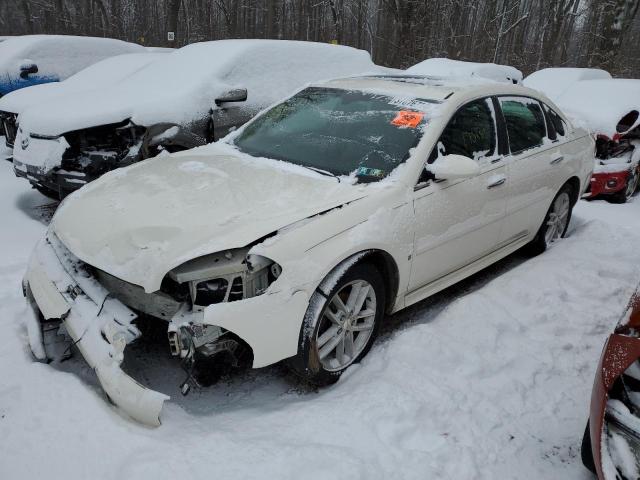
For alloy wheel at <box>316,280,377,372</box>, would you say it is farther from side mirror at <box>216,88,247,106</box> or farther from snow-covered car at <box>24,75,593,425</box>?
side mirror at <box>216,88,247,106</box>

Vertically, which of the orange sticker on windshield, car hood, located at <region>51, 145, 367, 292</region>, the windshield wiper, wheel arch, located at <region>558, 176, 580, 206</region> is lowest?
wheel arch, located at <region>558, 176, 580, 206</region>

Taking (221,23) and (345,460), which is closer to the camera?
(345,460)

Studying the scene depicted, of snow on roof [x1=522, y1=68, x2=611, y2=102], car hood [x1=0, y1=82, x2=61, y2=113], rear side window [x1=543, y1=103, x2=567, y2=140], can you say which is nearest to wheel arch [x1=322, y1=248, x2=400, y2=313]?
rear side window [x1=543, y1=103, x2=567, y2=140]

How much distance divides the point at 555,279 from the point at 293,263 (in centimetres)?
248

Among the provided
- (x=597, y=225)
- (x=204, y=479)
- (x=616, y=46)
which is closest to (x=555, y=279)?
(x=597, y=225)

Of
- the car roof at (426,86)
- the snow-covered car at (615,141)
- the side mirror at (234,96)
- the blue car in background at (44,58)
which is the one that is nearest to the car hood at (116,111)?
the side mirror at (234,96)

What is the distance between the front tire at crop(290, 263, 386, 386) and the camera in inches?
105

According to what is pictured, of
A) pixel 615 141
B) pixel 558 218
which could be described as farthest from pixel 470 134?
pixel 615 141

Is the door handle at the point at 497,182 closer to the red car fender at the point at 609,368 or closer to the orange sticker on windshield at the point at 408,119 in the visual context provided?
the orange sticker on windshield at the point at 408,119

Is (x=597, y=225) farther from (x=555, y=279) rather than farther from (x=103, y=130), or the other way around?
(x=103, y=130)

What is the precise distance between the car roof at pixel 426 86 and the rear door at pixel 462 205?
4.6 inches

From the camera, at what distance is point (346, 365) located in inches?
118

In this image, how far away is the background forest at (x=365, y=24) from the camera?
936 inches

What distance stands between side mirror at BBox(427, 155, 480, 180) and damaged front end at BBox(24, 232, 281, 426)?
4.23 ft
